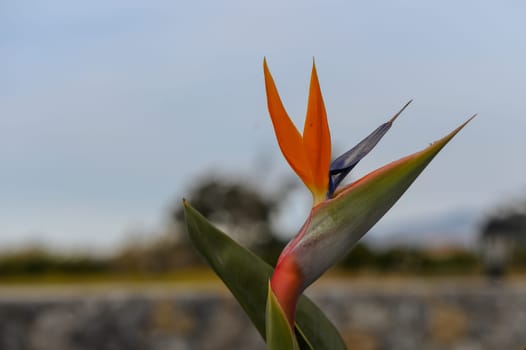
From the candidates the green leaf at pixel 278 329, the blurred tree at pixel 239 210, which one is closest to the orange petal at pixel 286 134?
the green leaf at pixel 278 329

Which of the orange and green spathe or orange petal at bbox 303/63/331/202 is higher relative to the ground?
orange petal at bbox 303/63/331/202

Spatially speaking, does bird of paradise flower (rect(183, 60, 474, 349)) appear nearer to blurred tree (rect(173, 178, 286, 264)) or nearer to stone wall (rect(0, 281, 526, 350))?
stone wall (rect(0, 281, 526, 350))

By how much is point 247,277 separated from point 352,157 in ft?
0.48

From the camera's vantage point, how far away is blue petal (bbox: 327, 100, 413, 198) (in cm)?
73

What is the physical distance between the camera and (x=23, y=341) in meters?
4.45

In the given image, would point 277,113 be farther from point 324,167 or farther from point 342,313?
point 342,313

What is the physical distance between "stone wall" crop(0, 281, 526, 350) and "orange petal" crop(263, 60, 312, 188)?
11.9 feet

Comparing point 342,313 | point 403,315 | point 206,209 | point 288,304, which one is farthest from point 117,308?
point 206,209

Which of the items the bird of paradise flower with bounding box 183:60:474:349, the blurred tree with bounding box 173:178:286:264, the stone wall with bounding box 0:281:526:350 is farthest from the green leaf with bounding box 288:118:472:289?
the blurred tree with bounding box 173:178:286:264

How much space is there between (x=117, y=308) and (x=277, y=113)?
12.4ft

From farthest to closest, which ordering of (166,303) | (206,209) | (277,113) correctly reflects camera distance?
(206,209), (166,303), (277,113)

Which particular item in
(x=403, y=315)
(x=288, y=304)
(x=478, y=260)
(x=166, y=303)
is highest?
(x=288, y=304)

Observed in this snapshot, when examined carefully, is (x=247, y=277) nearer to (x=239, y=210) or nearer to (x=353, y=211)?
(x=353, y=211)

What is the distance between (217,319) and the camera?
14.4 ft
